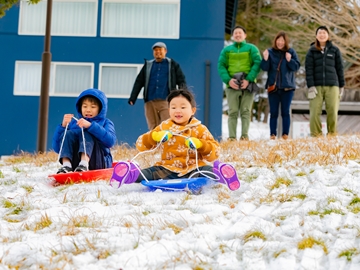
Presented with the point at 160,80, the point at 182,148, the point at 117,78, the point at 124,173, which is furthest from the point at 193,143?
the point at 117,78

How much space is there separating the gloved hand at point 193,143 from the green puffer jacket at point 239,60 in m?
4.24

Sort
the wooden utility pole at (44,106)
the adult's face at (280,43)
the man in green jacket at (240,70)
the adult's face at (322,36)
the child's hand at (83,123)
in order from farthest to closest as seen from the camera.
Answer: the wooden utility pole at (44,106)
the man in green jacket at (240,70)
the adult's face at (280,43)
the adult's face at (322,36)
the child's hand at (83,123)

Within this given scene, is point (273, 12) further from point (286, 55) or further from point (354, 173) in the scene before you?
point (354, 173)

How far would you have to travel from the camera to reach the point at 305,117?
15195 millimetres

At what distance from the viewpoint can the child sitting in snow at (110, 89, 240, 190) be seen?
477cm

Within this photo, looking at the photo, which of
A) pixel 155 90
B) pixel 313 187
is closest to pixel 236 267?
pixel 313 187

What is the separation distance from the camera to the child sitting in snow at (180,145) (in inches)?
188

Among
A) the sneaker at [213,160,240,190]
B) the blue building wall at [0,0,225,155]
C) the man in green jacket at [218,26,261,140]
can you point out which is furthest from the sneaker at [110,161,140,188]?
the blue building wall at [0,0,225,155]

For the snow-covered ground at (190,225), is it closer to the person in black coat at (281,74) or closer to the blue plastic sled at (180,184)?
the blue plastic sled at (180,184)

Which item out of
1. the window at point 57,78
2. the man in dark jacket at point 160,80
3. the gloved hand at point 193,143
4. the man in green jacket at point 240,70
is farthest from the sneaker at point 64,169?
the window at point 57,78

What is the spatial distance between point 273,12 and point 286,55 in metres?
12.5

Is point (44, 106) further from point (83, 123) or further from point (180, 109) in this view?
point (180, 109)

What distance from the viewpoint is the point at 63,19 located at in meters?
13.7

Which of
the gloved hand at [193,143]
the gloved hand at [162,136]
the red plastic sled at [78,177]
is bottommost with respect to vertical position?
the red plastic sled at [78,177]
